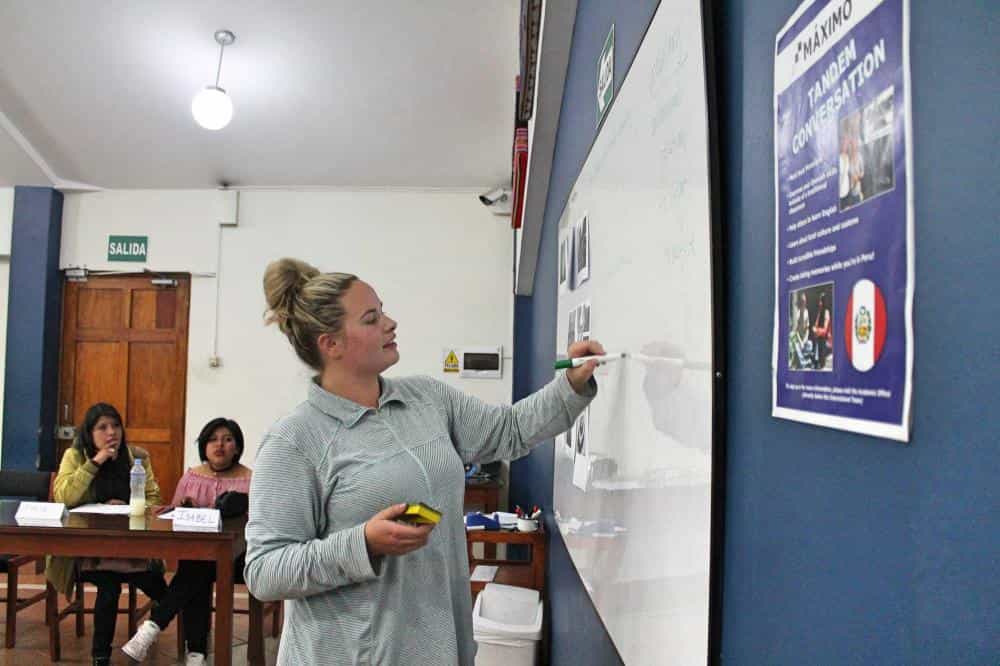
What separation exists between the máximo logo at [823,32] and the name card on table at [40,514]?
11.4ft

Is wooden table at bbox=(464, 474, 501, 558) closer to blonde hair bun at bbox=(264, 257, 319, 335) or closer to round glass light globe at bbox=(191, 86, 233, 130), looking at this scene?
round glass light globe at bbox=(191, 86, 233, 130)

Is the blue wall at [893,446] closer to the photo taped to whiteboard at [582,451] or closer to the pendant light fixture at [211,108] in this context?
the photo taped to whiteboard at [582,451]

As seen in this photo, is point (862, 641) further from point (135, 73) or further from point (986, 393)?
point (135, 73)

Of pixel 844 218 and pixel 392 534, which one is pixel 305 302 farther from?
pixel 844 218

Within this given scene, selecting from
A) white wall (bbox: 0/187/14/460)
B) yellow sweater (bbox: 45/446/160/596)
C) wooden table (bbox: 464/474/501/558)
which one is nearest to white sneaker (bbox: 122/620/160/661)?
yellow sweater (bbox: 45/446/160/596)

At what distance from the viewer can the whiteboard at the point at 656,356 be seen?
0.87 m

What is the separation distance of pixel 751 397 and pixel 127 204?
6432 millimetres

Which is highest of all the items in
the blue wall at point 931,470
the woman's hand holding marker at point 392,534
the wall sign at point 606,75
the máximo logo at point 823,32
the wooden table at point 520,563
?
the wall sign at point 606,75

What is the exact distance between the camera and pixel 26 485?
170 inches

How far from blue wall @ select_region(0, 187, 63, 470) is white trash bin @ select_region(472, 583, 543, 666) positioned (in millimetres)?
4562

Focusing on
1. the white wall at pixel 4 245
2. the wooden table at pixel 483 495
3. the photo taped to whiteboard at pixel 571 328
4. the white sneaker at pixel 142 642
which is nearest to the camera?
the photo taped to whiteboard at pixel 571 328

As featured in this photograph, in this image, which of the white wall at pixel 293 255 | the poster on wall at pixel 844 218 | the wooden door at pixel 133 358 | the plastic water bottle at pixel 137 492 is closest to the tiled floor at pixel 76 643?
the plastic water bottle at pixel 137 492

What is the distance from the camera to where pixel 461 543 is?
155 cm

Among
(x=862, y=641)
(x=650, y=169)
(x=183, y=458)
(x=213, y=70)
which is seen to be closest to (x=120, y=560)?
(x=183, y=458)
